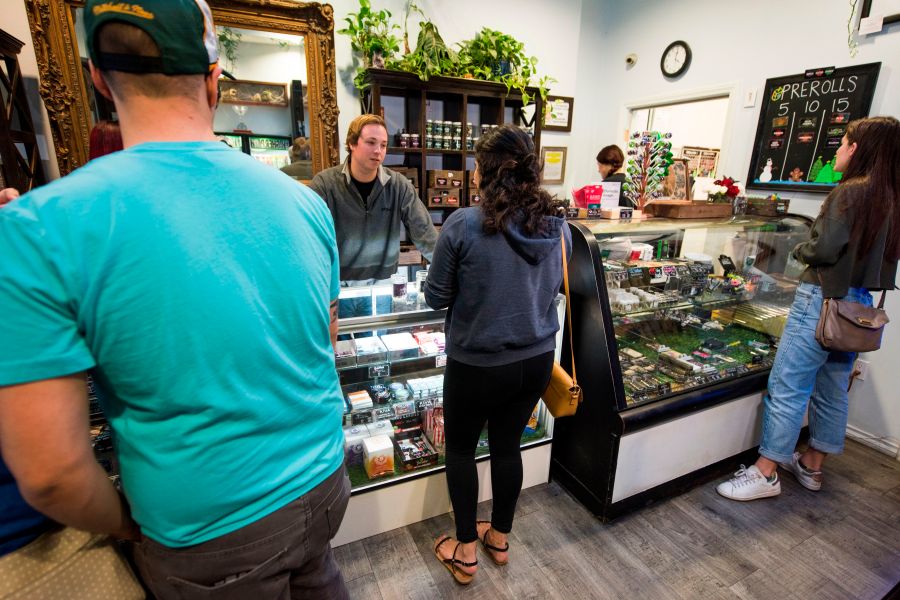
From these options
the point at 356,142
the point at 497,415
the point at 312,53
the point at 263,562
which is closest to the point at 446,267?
the point at 497,415

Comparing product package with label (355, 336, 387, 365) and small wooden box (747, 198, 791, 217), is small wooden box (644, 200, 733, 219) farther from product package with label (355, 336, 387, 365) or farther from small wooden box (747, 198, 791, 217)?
product package with label (355, 336, 387, 365)

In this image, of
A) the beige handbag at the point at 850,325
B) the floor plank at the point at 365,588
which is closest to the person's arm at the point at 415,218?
the floor plank at the point at 365,588

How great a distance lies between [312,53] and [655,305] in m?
3.14

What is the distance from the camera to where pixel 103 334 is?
2.05 ft

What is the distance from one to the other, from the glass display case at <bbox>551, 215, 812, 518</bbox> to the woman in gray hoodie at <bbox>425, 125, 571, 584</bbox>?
54 centimetres

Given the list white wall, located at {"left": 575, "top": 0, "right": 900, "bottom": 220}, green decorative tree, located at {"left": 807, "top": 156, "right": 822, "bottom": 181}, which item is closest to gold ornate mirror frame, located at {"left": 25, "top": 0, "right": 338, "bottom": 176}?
white wall, located at {"left": 575, "top": 0, "right": 900, "bottom": 220}

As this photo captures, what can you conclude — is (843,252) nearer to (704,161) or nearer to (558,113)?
(704,161)

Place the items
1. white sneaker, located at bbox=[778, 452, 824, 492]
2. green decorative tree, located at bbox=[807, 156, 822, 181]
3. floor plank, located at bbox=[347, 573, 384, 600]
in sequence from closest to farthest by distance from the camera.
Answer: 1. floor plank, located at bbox=[347, 573, 384, 600]
2. white sneaker, located at bbox=[778, 452, 824, 492]
3. green decorative tree, located at bbox=[807, 156, 822, 181]

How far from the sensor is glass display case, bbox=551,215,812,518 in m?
2.06

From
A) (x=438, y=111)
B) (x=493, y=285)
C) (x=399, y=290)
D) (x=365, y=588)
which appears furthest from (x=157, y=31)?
(x=438, y=111)

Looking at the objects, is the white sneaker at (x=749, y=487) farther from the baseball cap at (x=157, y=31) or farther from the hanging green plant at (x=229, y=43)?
the hanging green plant at (x=229, y=43)

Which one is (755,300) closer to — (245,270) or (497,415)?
(497,415)

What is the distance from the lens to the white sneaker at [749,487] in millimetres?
2361

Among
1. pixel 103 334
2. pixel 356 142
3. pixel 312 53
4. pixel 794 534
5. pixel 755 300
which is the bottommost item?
pixel 794 534
